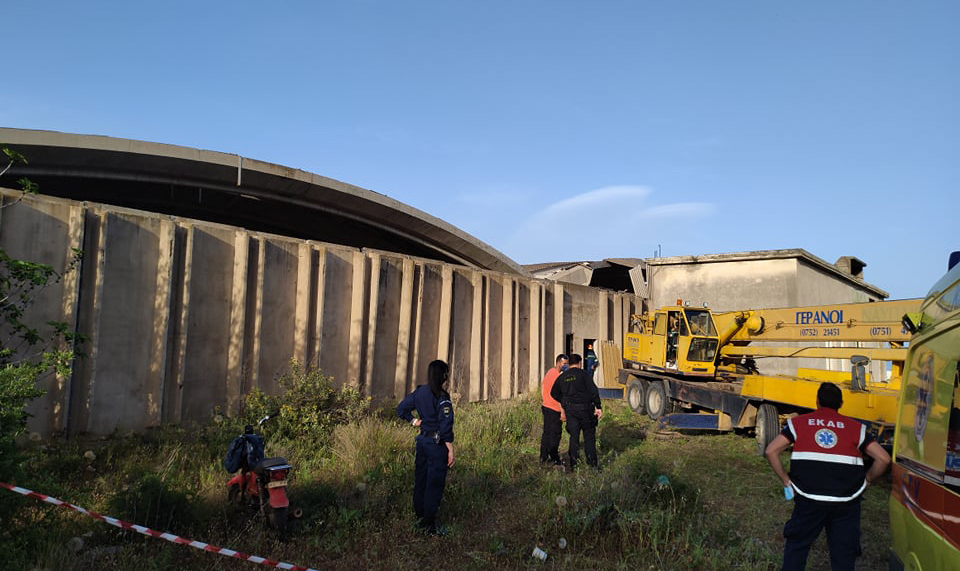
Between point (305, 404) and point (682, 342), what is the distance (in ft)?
25.9

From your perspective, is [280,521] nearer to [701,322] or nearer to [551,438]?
[551,438]

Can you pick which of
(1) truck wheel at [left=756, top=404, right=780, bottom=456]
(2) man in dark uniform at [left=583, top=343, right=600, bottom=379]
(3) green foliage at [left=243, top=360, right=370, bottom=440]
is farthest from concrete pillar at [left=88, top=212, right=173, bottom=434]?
(2) man in dark uniform at [left=583, top=343, right=600, bottom=379]

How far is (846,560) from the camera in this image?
12.9ft

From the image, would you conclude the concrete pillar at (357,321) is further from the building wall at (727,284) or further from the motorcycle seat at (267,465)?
the building wall at (727,284)

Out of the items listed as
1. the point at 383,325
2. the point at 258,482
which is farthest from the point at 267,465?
the point at 383,325

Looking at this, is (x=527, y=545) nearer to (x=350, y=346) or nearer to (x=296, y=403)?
(x=296, y=403)

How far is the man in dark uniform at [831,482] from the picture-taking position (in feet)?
12.9

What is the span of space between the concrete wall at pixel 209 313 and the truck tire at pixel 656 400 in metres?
4.05

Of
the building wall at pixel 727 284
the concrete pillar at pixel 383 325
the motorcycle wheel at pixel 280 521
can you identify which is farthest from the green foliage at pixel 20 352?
the building wall at pixel 727 284

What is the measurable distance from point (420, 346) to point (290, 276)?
3408mm

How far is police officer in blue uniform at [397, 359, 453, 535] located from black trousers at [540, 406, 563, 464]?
303 centimetres

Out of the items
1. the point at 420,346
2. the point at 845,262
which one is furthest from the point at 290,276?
the point at 845,262

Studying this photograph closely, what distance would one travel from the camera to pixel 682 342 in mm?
12883

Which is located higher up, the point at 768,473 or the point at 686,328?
the point at 686,328
